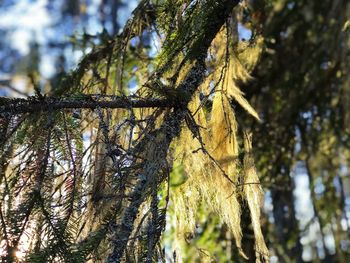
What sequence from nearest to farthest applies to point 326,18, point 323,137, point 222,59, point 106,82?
1. point 222,59
2. point 106,82
3. point 326,18
4. point 323,137

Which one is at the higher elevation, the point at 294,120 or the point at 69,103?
the point at 294,120

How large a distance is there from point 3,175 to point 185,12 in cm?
77

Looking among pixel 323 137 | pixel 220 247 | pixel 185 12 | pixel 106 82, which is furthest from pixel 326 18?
pixel 185 12

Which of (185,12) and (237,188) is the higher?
(185,12)

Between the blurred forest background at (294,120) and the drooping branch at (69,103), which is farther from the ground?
the blurred forest background at (294,120)

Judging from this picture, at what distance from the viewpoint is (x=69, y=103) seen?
1.35 m

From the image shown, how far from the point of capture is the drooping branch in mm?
1296

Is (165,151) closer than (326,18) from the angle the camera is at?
Yes

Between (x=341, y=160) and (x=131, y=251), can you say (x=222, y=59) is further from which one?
(x=341, y=160)

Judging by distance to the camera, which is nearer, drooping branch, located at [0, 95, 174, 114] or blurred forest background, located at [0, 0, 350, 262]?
drooping branch, located at [0, 95, 174, 114]

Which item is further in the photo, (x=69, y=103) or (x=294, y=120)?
(x=294, y=120)

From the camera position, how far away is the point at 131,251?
4.31 ft

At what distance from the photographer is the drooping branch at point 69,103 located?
130 cm

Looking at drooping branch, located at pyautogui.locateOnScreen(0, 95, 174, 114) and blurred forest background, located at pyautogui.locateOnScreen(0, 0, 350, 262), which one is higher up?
blurred forest background, located at pyautogui.locateOnScreen(0, 0, 350, 262)
